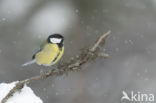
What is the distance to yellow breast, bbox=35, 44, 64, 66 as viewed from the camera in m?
2.31

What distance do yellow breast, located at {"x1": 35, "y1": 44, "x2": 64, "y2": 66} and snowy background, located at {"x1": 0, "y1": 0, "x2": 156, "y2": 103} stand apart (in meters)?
3.63

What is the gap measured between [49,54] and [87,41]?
4487 mm

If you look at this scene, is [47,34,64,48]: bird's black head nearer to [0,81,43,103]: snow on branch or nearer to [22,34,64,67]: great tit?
[22,34,64,67]: great tit

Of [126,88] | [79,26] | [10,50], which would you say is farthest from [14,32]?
[126,88]

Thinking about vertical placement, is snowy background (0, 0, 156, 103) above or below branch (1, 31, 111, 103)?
below

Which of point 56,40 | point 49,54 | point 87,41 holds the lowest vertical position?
point 87,41

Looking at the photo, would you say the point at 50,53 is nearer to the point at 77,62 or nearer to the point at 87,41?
the point at 77,62

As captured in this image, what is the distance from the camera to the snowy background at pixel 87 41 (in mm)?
6434

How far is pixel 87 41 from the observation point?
6.84 m

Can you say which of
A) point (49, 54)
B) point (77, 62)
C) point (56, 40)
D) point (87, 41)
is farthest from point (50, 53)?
point (87, 41)

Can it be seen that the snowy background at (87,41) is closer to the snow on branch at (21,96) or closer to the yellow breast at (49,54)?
the yellow breast at (49,54)

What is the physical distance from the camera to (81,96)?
6.37m

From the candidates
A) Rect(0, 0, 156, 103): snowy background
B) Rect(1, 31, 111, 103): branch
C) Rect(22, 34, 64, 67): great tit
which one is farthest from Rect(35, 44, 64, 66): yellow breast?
Rect(0, 0, 156, 103): snowy background

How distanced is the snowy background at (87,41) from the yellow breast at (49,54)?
363cm
